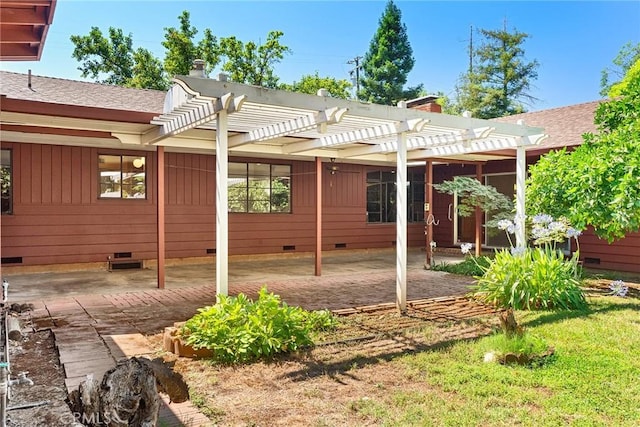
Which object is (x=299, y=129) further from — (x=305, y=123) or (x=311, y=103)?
(x=311, y=103)

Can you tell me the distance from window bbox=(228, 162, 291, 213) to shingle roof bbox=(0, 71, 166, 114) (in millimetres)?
2399

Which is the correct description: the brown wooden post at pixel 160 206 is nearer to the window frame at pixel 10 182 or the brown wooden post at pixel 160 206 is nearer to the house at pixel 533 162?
the window frame at pixel 10 182

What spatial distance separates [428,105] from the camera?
32.5ft

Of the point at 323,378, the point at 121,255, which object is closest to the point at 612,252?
the point at 323,378

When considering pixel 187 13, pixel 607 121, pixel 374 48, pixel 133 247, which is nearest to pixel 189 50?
pixel 187 13

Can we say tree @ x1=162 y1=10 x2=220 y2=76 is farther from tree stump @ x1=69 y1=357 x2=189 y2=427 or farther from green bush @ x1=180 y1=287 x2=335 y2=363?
tree stump @ x1=69 y1=357 x2=189 y2=427

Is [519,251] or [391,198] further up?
[391,198]

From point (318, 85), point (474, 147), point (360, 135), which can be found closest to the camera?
point (360, 135)

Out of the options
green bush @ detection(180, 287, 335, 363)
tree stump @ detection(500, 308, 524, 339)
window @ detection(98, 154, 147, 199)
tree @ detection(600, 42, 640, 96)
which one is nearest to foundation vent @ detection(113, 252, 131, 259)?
window @ detection(98, 154, 147, 199)

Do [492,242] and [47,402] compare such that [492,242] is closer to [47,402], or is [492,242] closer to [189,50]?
[47,402]

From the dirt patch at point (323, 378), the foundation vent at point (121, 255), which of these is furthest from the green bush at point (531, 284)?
the foundation vent at point (121, 255)

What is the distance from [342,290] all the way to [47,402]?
4.67 meters

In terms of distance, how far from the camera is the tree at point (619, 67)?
81.0ft

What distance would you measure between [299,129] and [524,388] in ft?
11.9
